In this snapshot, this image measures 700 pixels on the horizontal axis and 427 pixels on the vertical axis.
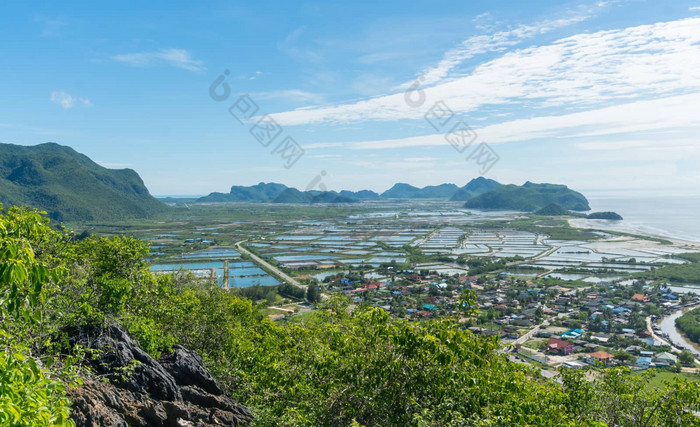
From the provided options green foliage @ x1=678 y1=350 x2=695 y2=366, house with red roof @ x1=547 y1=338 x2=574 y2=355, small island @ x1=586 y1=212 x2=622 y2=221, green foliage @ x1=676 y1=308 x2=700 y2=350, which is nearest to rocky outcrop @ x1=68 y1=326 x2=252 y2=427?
house with red roof @ x1=547 y1=338 x2=574 y2=355

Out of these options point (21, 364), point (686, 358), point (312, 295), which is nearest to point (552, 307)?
point (686, 358)

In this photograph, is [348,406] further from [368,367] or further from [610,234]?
[610,234]

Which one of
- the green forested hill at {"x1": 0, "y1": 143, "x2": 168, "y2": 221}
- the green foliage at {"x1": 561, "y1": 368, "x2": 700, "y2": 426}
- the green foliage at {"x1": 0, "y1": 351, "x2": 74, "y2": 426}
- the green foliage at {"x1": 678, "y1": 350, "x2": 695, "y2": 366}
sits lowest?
the green foliage at {"x1": 678, "y1": 350, "x2": 695, "y2": 366}

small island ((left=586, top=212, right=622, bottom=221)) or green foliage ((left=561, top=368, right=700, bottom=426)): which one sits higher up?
green foliage ((left=561, top=368, right=700, bottom=426))

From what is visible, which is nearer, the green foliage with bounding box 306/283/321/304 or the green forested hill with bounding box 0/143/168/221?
the green foliage with bounding box 306/283/321/304

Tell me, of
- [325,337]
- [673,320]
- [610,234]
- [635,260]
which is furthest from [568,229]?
[325,337]

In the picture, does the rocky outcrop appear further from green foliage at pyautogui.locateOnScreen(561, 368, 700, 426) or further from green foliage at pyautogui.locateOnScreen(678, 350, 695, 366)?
green foliage at pyautogui.locateOnScreen(678, 350, 695, 366)

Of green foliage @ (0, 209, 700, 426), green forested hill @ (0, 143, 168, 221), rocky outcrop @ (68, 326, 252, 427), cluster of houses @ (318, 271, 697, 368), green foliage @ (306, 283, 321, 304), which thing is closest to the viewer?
green foliage @ (0, 209, 700, 426)

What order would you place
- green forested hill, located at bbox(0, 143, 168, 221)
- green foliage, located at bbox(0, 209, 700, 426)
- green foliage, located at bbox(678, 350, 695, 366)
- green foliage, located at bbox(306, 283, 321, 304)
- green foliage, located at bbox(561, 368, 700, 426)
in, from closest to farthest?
green foliage, located at bbox(0, 209, 700, 426)
green foliage, located at bbox(561, 368, 700, 426)
green foliage, located at bbox(678, 350, 695, 366)
green foliage, located at bbox(306, 283, 321, 304)
green forested hill, located at bbox(0, 143, 168, 221)

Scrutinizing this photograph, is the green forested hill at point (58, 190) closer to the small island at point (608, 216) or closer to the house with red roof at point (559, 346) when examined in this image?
the house with red roof at point (559, 346)
